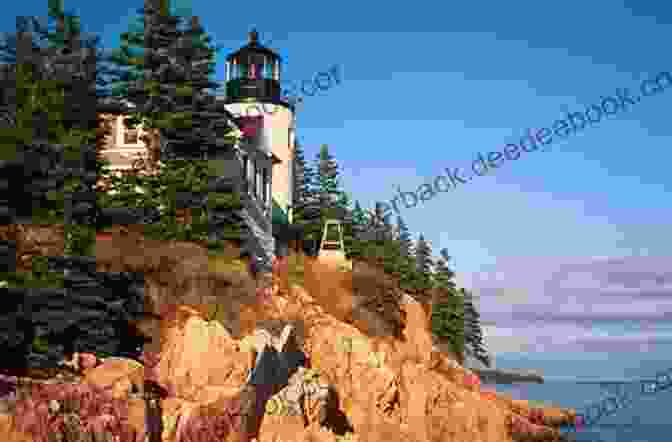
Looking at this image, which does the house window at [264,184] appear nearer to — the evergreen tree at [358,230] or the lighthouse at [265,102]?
the lighthouse at [265,102]

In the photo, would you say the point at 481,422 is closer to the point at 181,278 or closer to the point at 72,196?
the point at 181,278

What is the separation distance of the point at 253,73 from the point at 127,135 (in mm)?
9676

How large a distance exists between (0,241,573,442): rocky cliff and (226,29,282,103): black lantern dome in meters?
9.75

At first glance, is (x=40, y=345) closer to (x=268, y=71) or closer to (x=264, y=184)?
(x=264, y=184)

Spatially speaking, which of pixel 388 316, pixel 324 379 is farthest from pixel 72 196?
pixel 388 316

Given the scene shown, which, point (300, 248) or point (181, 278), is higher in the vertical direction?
point (300, 248)

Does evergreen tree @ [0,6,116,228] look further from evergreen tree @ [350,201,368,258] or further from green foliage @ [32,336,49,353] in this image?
evergreen tree @ [350,201,368,258]

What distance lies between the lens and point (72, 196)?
20.5 meters

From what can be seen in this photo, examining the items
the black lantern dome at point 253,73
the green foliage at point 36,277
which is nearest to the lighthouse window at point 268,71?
the black lantern dome at point 253,73

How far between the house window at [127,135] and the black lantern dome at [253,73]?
8.59 metres

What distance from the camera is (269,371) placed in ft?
66.4

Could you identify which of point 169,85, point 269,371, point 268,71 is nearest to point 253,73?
point 268,71

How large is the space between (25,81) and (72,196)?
7394 millimetres

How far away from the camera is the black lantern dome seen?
120 feet
